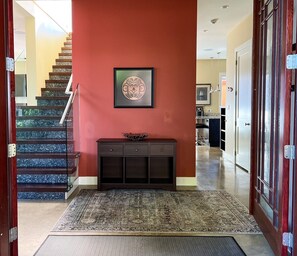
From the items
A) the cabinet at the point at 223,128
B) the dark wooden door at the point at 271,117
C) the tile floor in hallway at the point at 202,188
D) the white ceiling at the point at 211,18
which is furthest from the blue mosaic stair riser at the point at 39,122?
the cabinet at the point at 223,128

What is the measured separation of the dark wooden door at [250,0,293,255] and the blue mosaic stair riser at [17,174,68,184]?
2711mm

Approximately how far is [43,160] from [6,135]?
260 cm

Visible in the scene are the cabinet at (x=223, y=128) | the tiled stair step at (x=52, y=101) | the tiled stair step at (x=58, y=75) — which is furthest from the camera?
the cabinet at (x=223, y=128)

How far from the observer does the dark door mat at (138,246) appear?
2633 mm

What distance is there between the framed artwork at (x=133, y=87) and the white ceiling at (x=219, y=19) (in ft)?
5.56

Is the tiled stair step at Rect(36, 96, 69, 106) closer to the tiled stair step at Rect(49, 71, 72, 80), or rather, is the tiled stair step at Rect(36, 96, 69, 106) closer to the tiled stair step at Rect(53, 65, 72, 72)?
the tiled stair step at Rect(49, 71, 72, 80)

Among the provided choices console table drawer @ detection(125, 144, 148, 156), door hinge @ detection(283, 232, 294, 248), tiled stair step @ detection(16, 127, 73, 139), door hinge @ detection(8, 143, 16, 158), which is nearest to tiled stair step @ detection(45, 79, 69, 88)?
tiled stair step @ detection(16, 127, 73, 139)

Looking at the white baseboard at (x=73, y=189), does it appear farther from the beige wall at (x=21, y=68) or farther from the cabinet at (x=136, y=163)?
the beige wall at (x=21, y=68)

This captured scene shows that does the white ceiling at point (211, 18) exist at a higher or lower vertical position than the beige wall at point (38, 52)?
higher

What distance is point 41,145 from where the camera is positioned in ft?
15.6

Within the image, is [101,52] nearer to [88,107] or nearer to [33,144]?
[88,107]

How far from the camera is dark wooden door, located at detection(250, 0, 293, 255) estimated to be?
7.44 feet

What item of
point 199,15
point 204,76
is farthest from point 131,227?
point 204,76

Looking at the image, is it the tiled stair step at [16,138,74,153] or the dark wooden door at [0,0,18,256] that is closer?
the dark wooden door at [0,0,18,256]
